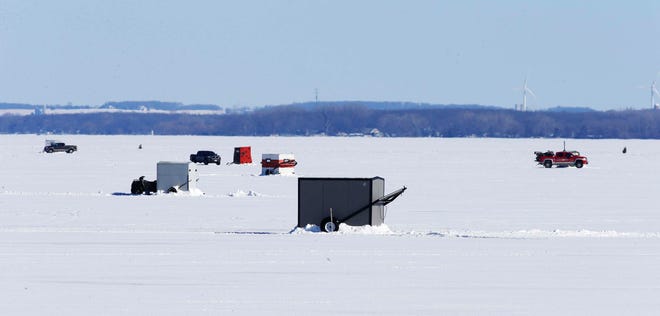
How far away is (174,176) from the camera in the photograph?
136ft

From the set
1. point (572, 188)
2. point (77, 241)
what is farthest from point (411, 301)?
point (572, 188)

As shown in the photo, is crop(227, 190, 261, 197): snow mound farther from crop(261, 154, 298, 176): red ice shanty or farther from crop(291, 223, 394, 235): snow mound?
crop(261, 154, 298, 176): red ice shanty

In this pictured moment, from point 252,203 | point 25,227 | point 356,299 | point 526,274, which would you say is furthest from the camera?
point 252,203

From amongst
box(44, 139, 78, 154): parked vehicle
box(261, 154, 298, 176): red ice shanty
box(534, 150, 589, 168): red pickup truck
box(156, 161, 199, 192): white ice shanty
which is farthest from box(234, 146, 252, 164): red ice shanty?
box(156, 161, 199, 192): white ice shanty

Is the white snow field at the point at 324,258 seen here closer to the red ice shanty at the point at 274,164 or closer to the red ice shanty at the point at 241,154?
the red ice shanty at the point at 274,164

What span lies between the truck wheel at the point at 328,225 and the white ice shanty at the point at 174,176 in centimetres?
1752

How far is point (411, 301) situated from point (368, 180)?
951 cm

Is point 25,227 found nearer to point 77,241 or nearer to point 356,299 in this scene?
point 77,241

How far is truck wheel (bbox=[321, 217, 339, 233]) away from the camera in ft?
80.2

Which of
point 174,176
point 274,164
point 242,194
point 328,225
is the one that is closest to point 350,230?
point 328,225

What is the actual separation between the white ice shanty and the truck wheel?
17.5 metres

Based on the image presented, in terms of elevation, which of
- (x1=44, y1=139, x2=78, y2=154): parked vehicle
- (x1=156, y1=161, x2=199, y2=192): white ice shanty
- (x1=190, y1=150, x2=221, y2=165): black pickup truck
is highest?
(x1=156, y1=161, x2=199, y2=192): white ice shanty

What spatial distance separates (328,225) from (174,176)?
1801 centimetres

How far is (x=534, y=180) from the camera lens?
54812 millimetres
